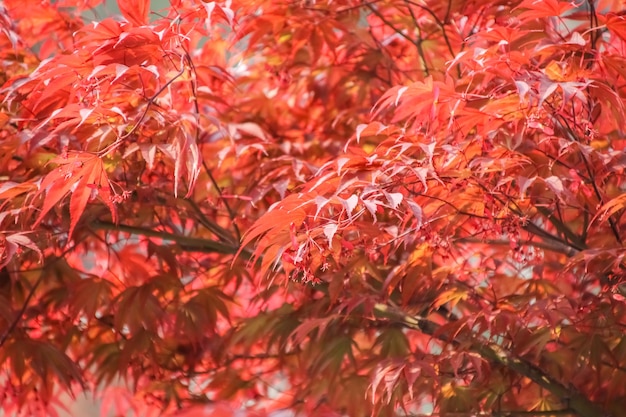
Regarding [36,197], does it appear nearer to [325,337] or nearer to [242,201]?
[242,201]

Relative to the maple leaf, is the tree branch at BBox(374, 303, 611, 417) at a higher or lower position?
lower

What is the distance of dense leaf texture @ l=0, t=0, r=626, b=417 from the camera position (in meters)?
1.18

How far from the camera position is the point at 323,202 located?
3.33 ft

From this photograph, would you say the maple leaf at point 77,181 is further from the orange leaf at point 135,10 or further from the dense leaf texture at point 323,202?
the orange leaf at point 135,10

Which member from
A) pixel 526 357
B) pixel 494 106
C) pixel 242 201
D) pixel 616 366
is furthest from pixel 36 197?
pixel 616 366

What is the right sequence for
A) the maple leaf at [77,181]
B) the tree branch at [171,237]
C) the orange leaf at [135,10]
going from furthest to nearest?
the tree branch at [171,237], the orange leaf at [135,10], the maple leaf at [77,181]

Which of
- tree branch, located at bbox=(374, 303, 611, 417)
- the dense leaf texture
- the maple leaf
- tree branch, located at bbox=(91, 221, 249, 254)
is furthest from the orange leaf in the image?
tree branch, located at bbox=(374, 303, 611, 417)

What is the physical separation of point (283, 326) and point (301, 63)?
0.60m

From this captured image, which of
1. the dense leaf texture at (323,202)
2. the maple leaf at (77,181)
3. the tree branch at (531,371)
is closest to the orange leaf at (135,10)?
the dense leaf texture at (323,202)

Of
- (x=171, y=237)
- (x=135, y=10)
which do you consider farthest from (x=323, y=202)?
(x=171, y=237)

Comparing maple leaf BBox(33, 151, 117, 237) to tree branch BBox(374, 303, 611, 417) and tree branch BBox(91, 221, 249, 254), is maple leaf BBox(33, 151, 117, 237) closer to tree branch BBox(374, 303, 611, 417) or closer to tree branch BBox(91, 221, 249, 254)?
tree branch BBox(91, 221, 249, 254)

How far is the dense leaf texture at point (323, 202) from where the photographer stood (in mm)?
1177

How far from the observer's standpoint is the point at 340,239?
1.18 metres

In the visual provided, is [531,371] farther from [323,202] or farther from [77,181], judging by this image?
[77,181]
